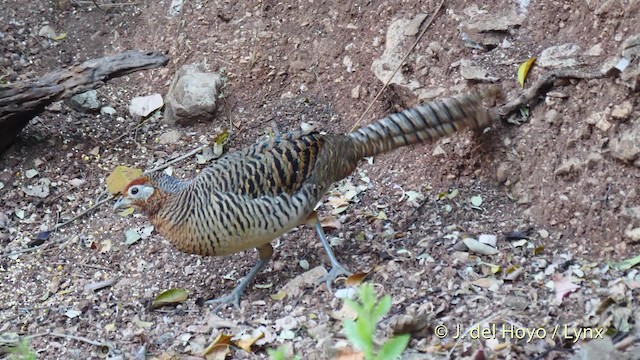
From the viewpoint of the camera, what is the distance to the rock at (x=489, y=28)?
5074 millimetres

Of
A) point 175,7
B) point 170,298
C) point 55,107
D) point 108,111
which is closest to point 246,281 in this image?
point 170,298

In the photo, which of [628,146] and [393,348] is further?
[628,146]

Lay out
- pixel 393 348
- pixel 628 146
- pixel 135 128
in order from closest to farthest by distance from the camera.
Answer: pixel 393 348 < pixel 628 146 < pixel 135 128

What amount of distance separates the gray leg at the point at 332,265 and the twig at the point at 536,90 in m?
1.22

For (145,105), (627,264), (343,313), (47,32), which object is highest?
(47,32)

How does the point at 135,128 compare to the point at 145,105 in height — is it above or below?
below

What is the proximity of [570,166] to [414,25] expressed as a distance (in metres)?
1.60

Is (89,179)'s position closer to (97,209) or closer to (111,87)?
(97,209)

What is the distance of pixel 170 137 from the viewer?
6.01m

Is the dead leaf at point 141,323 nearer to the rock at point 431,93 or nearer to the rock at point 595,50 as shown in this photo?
the rock at point 431,93

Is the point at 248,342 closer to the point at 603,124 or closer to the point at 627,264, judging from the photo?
the point at 627,264

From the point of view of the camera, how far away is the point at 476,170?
4.97m

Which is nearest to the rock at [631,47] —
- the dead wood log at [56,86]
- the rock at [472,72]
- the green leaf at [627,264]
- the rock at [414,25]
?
the rock at [472,72]

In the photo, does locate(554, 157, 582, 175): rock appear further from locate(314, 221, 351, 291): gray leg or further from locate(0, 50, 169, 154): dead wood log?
locate(0, 50, 169, 154): dead wood log
